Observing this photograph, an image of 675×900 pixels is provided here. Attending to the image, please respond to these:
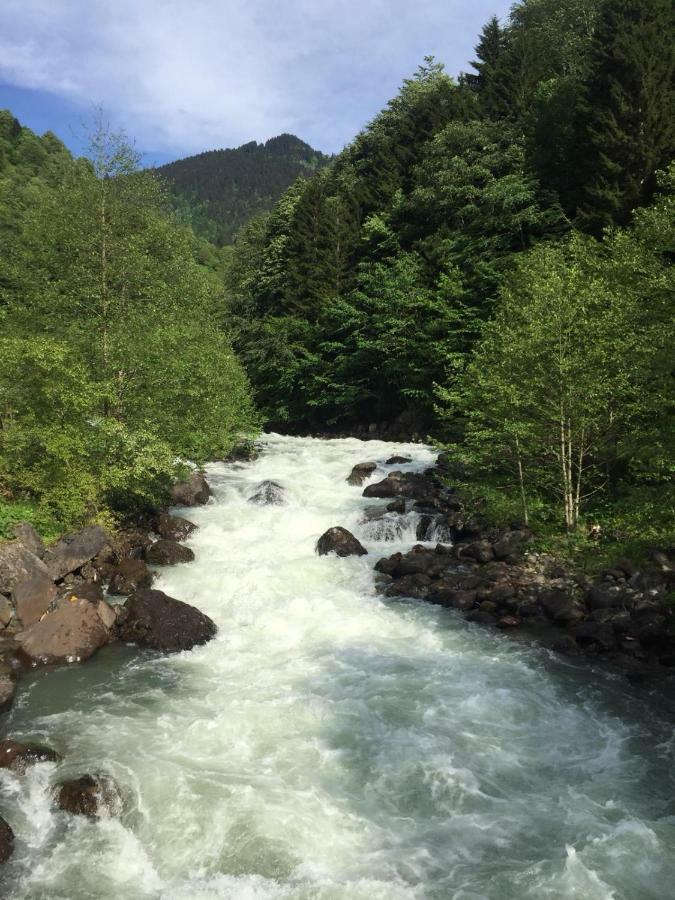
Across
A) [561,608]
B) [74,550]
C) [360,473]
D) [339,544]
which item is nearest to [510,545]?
[561,608]

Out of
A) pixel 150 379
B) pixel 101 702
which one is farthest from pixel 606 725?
pixel 150 379

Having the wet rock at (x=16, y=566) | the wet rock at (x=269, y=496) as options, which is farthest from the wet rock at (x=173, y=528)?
the wet rock at (x=16, y=566)

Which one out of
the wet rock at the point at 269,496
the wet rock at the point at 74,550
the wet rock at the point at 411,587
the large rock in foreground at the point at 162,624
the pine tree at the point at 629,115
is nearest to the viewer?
the large rock in foreground at the point at 162,624

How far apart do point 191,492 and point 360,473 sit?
8076mm

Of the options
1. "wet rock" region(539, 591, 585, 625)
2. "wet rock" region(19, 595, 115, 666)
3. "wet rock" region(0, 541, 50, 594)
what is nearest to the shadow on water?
"wet rock" region(539, 591, 585, 625)

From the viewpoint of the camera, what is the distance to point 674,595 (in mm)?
13164

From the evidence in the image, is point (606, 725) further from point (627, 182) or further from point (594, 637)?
point (627, 182)

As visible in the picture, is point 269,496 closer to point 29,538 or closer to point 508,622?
point 29,538

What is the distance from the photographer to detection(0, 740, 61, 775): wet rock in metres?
8.95

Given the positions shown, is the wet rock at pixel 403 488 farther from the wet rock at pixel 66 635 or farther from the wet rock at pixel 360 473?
the wet rock at pixel 66 635

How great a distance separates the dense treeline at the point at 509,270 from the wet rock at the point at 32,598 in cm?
1347

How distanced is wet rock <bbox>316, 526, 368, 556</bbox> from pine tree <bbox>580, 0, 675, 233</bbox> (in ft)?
68.2

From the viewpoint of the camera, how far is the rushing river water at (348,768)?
24.1ft

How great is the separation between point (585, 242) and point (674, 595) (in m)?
20.4
